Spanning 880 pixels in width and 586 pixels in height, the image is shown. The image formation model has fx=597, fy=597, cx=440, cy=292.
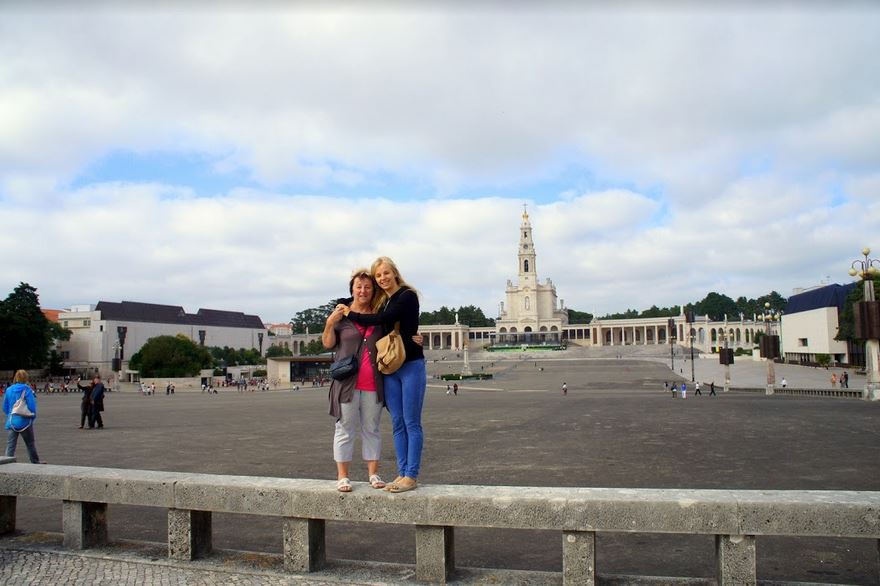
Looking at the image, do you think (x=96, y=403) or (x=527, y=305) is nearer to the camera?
(x=96, y=403)

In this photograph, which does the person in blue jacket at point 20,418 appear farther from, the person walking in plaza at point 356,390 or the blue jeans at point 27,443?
the person walking in plaza at point 356,390

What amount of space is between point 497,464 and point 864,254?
86.3 ft

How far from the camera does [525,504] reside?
14.8 ft

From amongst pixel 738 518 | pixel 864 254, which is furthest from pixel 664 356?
pixel 738 518

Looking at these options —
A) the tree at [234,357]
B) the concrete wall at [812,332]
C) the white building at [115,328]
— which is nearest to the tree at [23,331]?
the white building at [115,328]

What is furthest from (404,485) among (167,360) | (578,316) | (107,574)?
(578,316)

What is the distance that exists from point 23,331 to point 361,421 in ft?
253

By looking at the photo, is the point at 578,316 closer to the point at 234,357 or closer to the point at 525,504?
the point at 234,357

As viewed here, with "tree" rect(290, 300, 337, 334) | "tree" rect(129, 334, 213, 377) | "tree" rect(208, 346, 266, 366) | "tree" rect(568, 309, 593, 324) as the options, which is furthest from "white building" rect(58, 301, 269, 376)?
"tree" rect(568, 309, 593, 324)

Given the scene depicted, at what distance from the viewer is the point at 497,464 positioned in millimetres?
10930

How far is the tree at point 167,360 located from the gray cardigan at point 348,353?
66146 mm

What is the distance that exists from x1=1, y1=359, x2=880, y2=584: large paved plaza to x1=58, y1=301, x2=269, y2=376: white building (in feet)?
249

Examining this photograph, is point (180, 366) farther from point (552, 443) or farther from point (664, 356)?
point (664, 356)

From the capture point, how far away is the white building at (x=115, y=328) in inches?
3846
